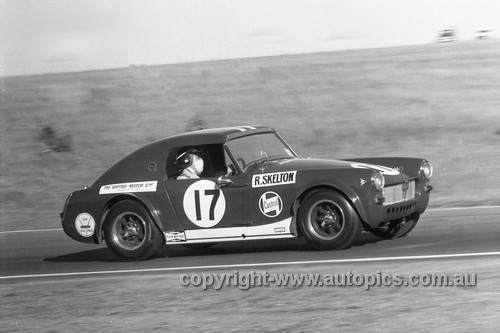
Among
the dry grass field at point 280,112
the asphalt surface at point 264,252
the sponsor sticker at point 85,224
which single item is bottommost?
the asphalt surface at point 264,252

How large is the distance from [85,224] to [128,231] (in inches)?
19.7

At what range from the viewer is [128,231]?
9.30 meters

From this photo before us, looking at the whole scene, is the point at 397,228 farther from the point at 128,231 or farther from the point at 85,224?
the point at 85,224

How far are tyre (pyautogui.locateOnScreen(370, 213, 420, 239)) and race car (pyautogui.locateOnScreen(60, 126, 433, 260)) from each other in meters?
0.01

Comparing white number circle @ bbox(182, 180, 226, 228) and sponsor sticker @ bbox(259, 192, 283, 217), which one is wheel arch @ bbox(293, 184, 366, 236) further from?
white number circle @ bbox(182, 180, 226, 228)

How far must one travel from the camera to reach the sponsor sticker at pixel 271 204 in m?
8.62

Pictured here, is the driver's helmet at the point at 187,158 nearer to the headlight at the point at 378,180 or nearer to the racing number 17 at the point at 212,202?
the racing number 17 at the point at 212,202

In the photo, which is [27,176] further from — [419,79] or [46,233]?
[419,79]

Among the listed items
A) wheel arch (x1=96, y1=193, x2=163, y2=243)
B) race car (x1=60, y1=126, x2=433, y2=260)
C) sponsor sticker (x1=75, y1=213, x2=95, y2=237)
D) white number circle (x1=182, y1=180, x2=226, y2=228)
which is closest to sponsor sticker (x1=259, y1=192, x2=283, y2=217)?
race car (x1=60, y1=126, x2=433, y2=260)

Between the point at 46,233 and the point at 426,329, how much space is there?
8.18m

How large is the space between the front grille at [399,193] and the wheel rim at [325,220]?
19.2 inches

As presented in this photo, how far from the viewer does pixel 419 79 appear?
24.2 metres

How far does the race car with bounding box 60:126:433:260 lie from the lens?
332 inches

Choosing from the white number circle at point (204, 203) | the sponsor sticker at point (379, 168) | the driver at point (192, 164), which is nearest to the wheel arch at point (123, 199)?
the white number circle at point (204, 203)
